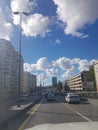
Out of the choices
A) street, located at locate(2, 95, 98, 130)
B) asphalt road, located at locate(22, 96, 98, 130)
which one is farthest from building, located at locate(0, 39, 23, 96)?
street, located at locate(2, 95, 98, 130)

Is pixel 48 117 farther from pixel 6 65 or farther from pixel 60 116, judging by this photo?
pixel 6 65

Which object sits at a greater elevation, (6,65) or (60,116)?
(6,65)

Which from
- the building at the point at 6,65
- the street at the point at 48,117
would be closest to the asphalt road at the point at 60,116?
the street at the point at 48,117

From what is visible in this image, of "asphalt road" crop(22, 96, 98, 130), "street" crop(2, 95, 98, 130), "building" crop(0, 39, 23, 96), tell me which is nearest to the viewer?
"street" crop(2, 95, 98, 130)

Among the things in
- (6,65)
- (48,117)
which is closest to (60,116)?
(48,117)

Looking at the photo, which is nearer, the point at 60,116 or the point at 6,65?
the point at 60,116

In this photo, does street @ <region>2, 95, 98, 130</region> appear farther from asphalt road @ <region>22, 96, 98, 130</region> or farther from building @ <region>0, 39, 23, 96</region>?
building @ <region>0, 39, 23, 96</region>

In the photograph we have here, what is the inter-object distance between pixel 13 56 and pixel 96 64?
8595 cm

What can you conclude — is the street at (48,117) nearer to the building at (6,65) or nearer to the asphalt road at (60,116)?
the asphalt road at (60,116)

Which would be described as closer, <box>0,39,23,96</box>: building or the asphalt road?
the asphalt road

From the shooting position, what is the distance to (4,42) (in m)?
146

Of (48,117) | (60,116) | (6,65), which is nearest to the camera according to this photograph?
(48,117)

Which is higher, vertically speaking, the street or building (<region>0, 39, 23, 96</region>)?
building (<region>0, 39, 23, 96</region>)

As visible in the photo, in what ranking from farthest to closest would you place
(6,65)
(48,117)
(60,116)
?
1. (6,65)
2. (60,116)
3. (48,117)
